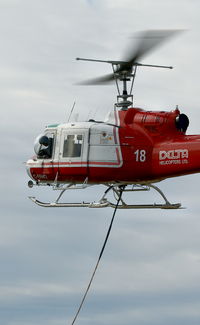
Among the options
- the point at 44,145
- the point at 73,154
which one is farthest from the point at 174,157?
the point at 44,145

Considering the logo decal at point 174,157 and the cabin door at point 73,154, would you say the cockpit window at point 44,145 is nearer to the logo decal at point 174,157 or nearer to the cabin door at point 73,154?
the cabin door at point 73,154

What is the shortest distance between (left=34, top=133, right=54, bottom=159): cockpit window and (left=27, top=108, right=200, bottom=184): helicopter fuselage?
543 millimetres

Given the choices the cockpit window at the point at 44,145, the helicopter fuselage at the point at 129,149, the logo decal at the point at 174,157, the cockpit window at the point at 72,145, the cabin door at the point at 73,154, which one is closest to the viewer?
the logo decal at the point at 174,157

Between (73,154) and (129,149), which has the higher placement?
(129,149)

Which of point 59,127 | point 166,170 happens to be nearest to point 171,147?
point 166,170

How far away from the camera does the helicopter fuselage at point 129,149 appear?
54844mm

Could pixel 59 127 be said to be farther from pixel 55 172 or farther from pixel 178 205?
pixel 178 205

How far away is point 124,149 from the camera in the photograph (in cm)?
5544

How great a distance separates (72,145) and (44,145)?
133cm

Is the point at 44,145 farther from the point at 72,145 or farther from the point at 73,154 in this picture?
the point at 73,154

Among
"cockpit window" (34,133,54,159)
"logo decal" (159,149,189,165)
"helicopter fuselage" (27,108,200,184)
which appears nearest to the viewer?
"logo decal" (159,149,189,165)

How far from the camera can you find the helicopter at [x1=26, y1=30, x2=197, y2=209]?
5497 cm

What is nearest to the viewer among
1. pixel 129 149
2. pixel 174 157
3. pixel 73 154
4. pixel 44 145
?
pixel 174 157

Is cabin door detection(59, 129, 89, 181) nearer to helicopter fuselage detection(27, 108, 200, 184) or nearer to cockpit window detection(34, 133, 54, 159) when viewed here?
helicopter fuselage detection(27, 108, 200, 184)
